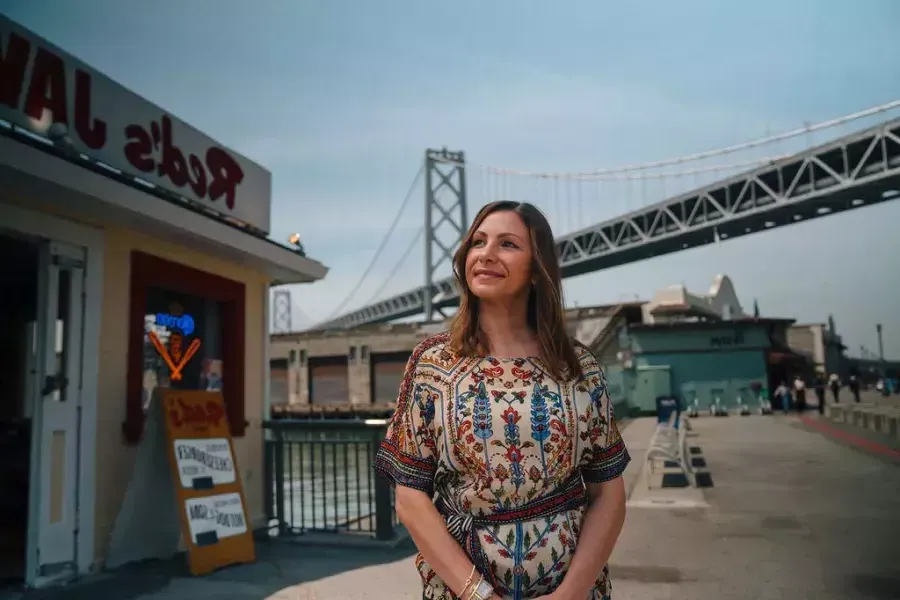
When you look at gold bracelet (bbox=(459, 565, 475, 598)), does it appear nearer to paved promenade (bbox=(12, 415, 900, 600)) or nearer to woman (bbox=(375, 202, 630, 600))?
woman (bbox=(375, 202, 630, 600))

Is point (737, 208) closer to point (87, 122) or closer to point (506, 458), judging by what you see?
point (87, 122)

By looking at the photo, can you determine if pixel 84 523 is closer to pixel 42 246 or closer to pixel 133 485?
pixel 133 485

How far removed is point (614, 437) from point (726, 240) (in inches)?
1173

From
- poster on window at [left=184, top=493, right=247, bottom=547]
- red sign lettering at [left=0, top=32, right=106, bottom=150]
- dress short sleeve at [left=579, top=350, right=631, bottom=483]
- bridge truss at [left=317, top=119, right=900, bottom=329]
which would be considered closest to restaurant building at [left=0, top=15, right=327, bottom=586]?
red sign lettering at [left=0, top=32, right=106, bottom=150]

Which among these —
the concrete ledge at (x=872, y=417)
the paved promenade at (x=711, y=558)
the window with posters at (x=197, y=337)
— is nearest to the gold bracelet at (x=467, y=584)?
the paved promenade at (x=711, y=558)

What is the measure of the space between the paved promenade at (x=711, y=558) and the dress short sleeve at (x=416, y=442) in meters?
2.73

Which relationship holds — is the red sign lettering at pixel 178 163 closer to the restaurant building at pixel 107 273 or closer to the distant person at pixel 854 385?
the restaurant building at pixel 107 273

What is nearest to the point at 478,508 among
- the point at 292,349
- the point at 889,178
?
the point at 889,178

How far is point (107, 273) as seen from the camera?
4.53 metres

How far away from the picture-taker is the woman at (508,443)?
4.56 feet

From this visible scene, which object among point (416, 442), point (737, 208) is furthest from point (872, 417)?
point (737, 208)

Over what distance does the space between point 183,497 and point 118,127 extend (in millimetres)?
2435

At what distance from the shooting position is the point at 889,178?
7.43 metres

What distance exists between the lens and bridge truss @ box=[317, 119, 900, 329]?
8.69 m
